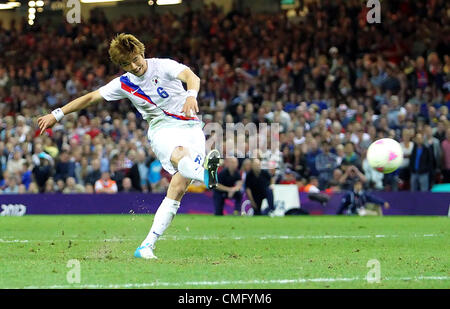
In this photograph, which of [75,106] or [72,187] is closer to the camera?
[75,106]

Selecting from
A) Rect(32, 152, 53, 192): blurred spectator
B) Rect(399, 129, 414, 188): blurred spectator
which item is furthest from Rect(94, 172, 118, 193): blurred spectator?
Rect(399, 129, 414, 188): blurred spectator

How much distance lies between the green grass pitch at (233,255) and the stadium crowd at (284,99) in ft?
14.6

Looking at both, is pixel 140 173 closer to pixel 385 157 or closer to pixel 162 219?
pixel 385 157

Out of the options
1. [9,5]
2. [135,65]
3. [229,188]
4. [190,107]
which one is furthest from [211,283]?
[9,5]

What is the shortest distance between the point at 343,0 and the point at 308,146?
22.3 feet

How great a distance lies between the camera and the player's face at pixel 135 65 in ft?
33.0

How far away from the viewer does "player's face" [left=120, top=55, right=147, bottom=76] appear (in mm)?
10070

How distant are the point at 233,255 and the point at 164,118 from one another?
1.80 m

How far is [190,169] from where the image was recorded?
10070 mm

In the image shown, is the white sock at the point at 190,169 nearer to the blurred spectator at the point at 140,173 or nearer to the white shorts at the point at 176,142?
the white shorts at the point at 176,142

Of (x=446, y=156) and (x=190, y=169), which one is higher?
(x=190, y=169)

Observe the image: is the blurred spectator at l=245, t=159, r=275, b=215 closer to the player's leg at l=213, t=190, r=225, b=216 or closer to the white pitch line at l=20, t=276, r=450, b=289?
the player's leg at l=213, t=190, r=225, b=216

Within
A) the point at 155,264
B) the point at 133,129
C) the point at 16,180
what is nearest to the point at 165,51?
the point at 133,129
